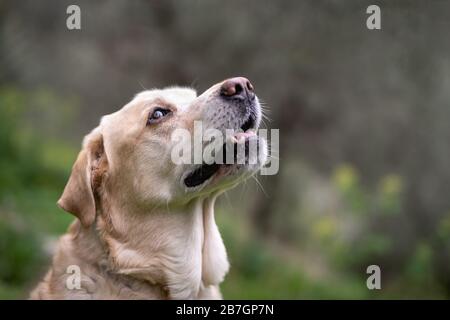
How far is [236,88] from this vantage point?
4242 mm

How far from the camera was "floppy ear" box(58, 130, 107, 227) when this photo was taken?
4.25 m

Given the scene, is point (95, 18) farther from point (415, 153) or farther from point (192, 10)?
point (415, 153)

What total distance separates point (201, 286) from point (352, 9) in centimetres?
582

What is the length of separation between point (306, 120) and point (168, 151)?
5923 mm

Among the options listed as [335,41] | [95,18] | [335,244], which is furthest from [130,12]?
[335,244]

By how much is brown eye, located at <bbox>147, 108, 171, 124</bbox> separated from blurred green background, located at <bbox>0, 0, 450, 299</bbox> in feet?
13.5

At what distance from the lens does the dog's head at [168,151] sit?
4207 mm

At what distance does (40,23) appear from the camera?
433 inches

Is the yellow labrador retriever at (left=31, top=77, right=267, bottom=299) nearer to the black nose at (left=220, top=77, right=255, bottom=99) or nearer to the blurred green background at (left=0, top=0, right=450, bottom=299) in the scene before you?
the black nose at (left=220, top=77, right=255, bottom=99)

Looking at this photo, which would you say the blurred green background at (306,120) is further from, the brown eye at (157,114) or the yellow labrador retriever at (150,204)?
the brown eye at (157,114)

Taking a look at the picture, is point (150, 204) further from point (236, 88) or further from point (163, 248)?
point (236, 88)

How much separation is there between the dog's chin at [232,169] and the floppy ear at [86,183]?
1.97 feet

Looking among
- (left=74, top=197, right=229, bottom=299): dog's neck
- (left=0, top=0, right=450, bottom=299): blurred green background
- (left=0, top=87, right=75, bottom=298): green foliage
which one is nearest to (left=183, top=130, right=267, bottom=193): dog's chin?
(left=74, top=197, right=229, bottom=299): dog's neck

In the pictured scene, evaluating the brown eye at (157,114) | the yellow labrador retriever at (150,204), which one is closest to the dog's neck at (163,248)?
the yellow labrador retriever at (150,204)
